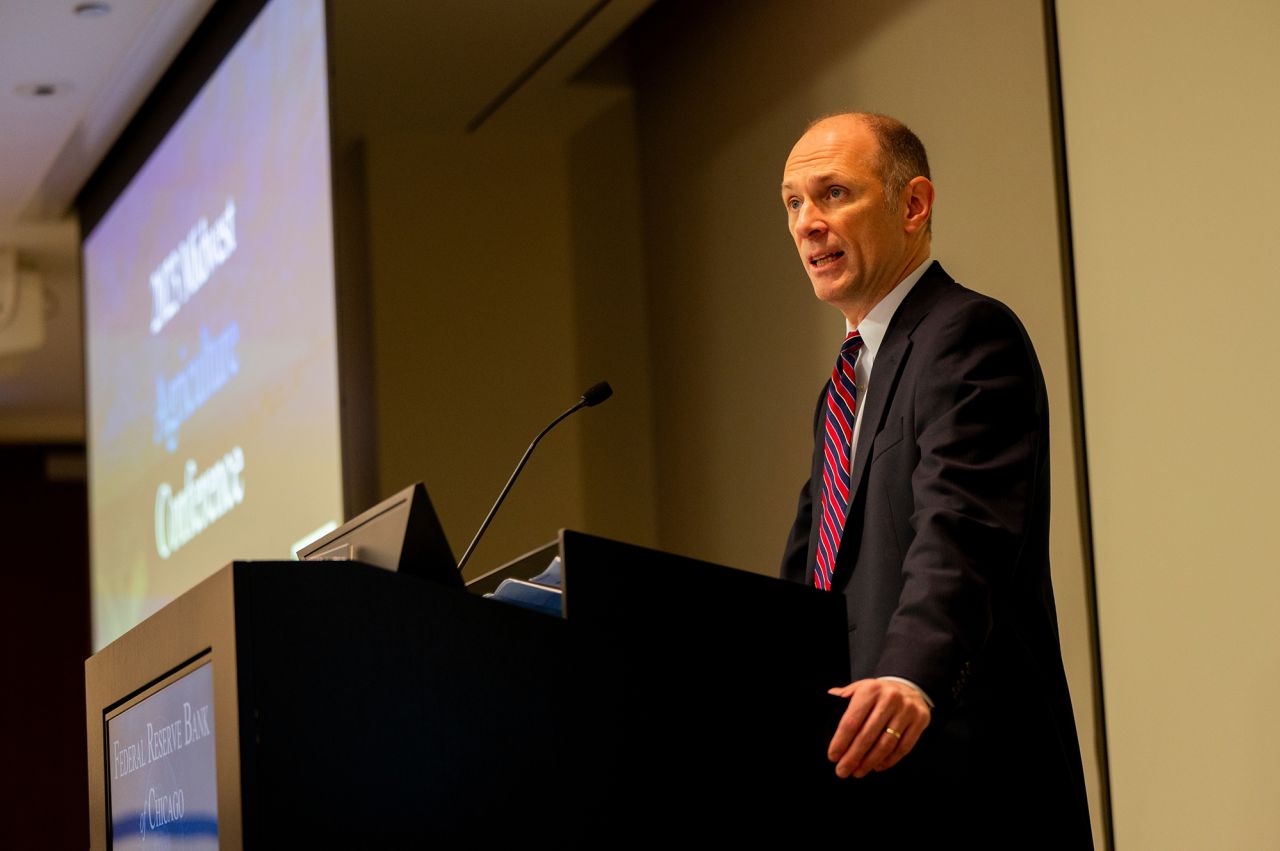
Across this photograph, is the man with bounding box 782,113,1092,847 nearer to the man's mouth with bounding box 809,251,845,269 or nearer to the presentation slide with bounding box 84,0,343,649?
the man's mouth with bounding box 809,251,845,269

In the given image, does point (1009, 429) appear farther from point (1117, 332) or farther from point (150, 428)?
point (150, 428)

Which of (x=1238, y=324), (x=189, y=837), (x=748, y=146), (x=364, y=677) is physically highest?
(x=748, y=146)

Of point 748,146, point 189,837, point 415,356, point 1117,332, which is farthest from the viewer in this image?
point 415,356

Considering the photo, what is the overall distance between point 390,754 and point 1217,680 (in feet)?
6.63

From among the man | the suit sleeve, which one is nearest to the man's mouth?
the man

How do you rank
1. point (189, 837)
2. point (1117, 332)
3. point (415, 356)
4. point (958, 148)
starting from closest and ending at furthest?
point (189, 837) < point (1117, 332) < point (958, 148) < point (415, 356)

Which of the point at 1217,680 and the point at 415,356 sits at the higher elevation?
the point at 415,356

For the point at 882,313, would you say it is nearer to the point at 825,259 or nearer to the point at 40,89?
the point at 825,259

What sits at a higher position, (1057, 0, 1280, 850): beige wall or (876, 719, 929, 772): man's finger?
(1057, 0, 1280, 850): beige wall

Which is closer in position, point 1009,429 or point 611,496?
point 1009,429

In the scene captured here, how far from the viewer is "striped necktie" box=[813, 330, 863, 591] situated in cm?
201

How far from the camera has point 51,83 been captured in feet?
20.0

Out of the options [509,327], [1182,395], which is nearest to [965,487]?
[1182,395]

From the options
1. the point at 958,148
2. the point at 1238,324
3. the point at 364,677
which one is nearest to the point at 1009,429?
the point at 364,677
